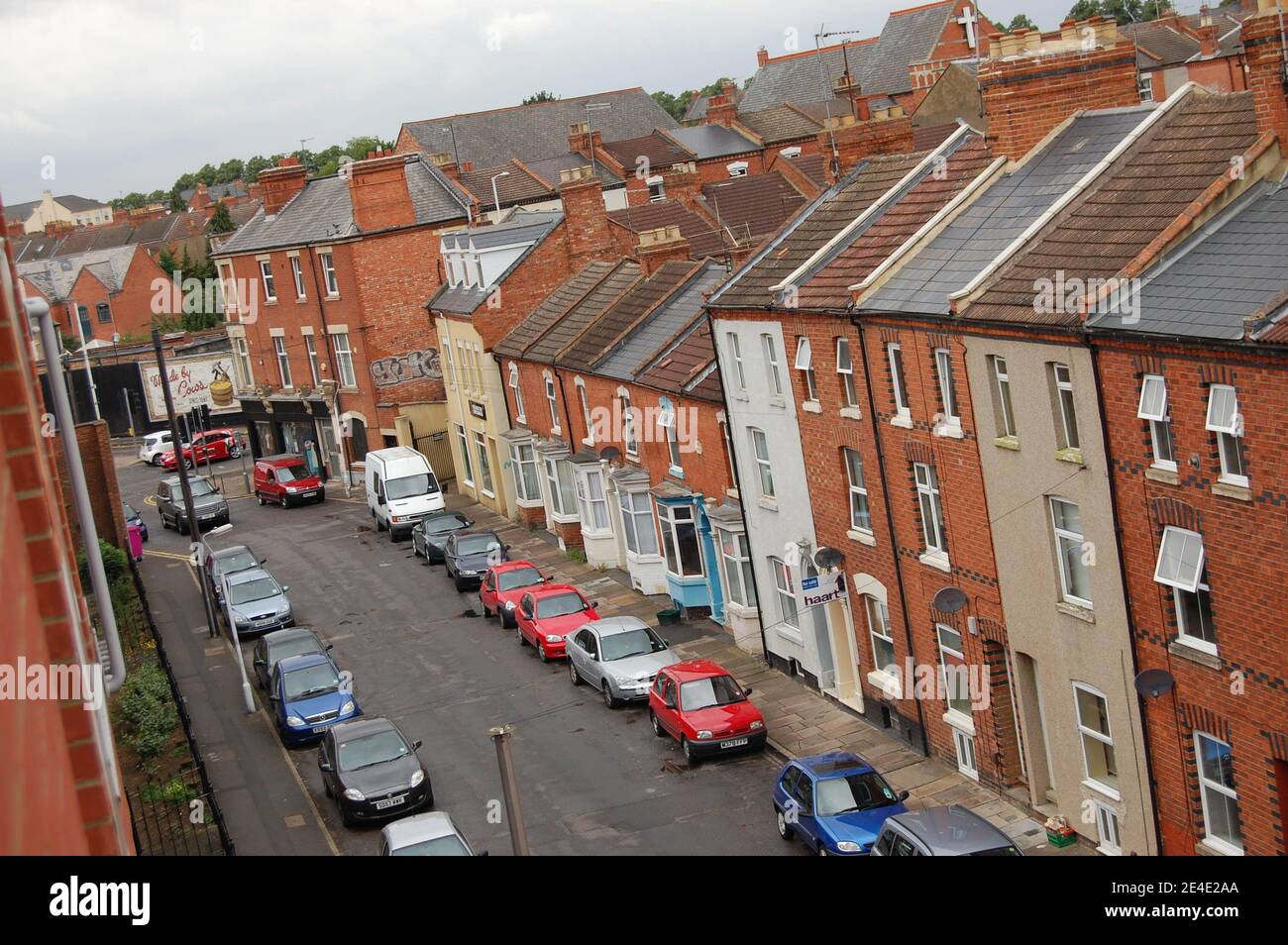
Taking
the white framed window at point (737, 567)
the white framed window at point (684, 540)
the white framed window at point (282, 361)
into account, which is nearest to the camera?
the white framed window at point (737, 567)

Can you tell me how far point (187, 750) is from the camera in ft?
94.3

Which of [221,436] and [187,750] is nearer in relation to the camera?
[187,750]

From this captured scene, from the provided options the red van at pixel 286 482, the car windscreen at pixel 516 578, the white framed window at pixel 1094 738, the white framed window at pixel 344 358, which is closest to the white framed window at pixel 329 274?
the white framed window at pixel 344 358

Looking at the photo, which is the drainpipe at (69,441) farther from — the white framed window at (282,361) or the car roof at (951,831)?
the white framed window at (282,361)

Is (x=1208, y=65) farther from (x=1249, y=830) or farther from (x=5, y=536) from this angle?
(x=5, y=536)

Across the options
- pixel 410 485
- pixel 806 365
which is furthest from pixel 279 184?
pixel 806 365

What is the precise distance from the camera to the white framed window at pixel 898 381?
2364cm

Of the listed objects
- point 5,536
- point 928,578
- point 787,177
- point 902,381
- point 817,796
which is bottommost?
point 817,796

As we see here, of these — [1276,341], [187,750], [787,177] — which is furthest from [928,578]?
[787,177]

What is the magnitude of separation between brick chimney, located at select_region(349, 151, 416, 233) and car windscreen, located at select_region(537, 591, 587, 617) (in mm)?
26515

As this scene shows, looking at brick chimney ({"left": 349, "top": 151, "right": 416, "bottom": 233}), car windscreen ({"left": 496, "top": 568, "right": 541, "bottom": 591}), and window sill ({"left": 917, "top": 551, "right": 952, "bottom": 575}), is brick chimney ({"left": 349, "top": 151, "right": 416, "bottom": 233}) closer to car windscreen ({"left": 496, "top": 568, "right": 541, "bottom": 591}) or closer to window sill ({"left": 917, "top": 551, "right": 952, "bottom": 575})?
car windscreen ({"left": 496, "top": 568, "right": 541, "bottom": 591})

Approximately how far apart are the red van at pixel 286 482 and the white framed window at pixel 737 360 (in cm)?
3021

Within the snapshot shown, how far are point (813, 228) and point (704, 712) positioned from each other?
422 inches
